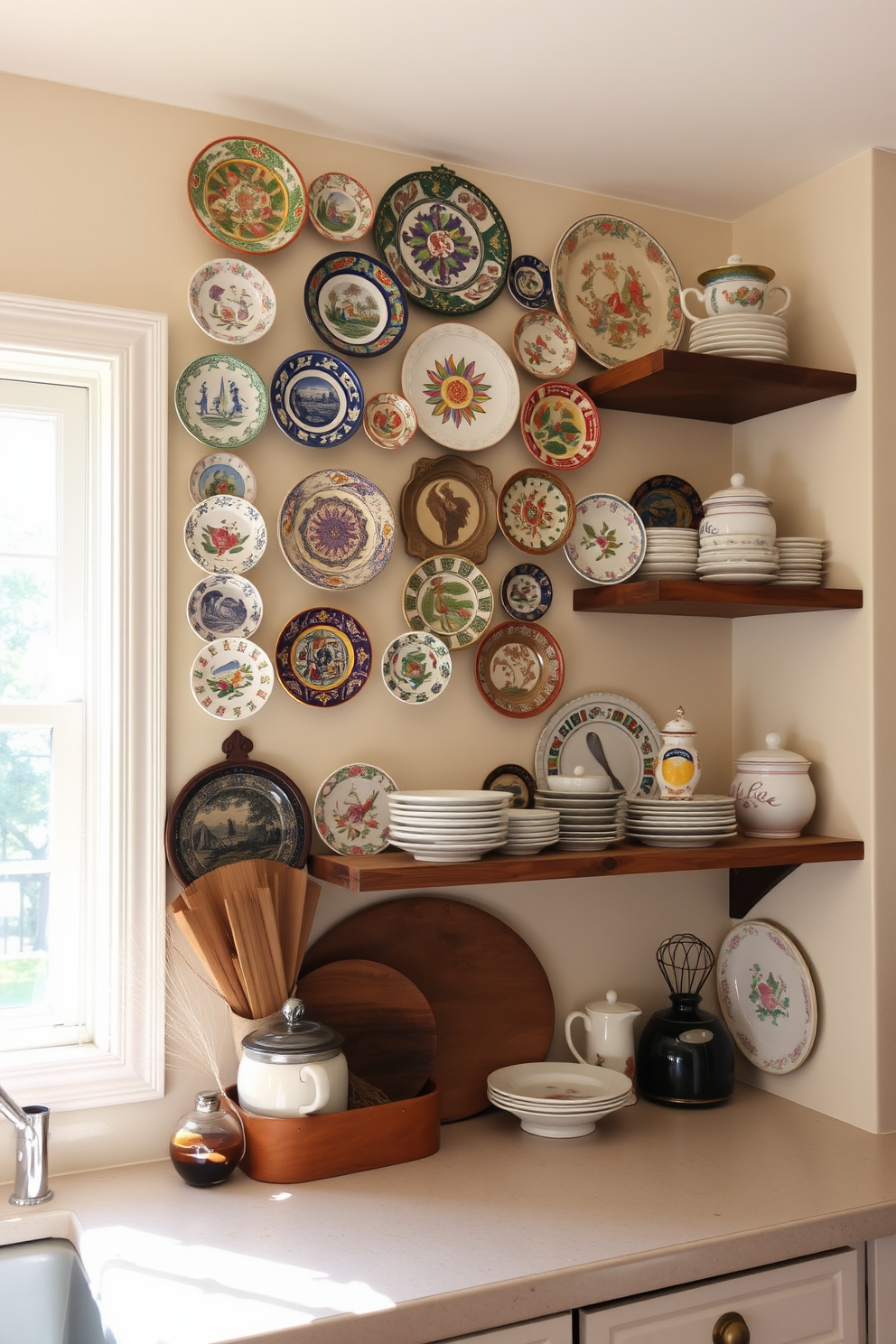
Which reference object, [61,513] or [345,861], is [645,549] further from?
[61,513]

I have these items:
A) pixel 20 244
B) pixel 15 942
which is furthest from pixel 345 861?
pixel 20 244

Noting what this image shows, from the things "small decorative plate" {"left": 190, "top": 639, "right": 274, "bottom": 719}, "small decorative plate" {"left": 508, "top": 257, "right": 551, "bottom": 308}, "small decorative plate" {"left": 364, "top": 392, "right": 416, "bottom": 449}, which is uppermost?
"small decorative plate" {"left": 508, "top": 257, "right": 551, "bottom": 308}

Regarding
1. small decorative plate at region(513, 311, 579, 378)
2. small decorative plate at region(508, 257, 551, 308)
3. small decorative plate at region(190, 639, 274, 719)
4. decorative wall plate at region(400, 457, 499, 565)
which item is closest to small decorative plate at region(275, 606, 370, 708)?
small decorative plate at region(190, 639, 274, 719)

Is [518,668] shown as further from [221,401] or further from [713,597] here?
[221,401]

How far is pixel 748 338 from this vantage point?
2.12 m

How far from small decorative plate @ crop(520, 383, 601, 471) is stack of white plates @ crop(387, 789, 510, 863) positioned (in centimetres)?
72

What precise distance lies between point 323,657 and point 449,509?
0.38 meters

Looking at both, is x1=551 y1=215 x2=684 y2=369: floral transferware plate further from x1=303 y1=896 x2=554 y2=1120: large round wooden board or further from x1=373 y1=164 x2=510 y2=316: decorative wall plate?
x1=303 y1=896 x2=554 y2=1120: large round wooden board

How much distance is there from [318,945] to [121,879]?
0.37m

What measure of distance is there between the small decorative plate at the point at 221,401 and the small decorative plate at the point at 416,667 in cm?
46

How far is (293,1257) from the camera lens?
1514mm

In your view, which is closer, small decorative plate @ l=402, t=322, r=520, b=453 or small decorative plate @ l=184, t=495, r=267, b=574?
small decorative plate @ l=184, t=495, r=267, b=574

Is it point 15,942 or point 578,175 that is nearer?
point 15,942

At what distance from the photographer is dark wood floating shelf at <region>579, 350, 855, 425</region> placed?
6.77 feet
